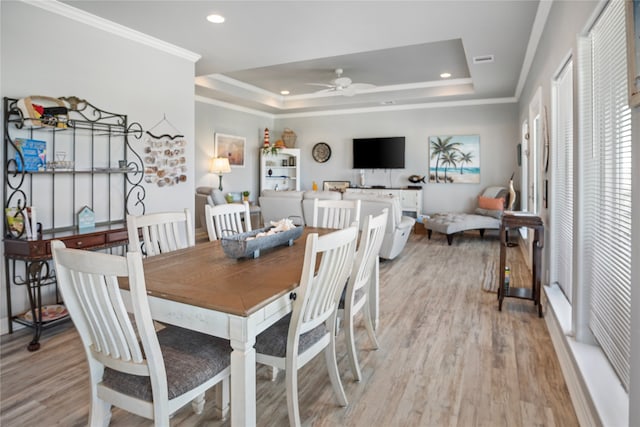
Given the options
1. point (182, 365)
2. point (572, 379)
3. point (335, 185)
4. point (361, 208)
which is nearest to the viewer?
point (182, 365)

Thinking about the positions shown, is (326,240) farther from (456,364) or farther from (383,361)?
(456,364)

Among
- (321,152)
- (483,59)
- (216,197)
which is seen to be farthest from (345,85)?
(321,152)

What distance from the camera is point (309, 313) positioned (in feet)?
5.69

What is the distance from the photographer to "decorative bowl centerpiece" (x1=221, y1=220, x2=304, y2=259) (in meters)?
2.06

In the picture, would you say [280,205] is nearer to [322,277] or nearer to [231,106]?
[231,106]

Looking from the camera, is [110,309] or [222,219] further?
[222,219]

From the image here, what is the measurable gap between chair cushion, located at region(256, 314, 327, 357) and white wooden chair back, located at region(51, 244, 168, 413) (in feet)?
1.59

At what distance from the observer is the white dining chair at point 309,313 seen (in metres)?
1.61

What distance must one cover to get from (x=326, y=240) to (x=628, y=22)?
1.26m

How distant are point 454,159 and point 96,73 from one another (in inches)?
253

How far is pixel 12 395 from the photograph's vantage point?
2.10 m

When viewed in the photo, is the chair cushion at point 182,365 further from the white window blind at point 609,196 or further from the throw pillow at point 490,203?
the throw pillow at point 490,203

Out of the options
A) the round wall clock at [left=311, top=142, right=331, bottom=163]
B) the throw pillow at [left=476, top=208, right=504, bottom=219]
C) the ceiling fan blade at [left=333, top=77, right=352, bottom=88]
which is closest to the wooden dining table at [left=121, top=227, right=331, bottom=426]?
the ceiling fan blade at [left=333, top=77, right=352, bottom=88]

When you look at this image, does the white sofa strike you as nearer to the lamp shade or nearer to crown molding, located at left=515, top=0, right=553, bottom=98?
the lamp shade
